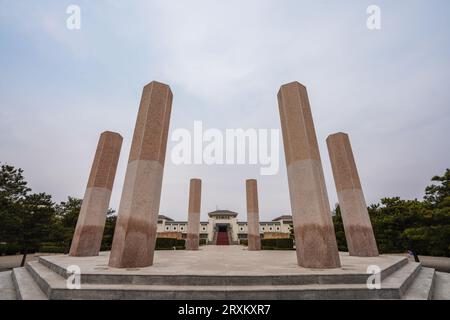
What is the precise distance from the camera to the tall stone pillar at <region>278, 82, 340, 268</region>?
733cm

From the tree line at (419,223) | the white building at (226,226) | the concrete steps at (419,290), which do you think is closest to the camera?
the concrete steps at (419,290)

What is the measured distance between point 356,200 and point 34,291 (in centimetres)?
1553

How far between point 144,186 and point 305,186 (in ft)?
20.3

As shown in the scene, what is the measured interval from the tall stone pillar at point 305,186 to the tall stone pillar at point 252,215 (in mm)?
15995

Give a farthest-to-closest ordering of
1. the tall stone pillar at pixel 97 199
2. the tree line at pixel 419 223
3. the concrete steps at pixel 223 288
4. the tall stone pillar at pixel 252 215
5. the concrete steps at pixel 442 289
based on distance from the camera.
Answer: the tall stone pillar at pixel 252 215 → the tall stone pillar at pixel 97 199 → the tree line at pixel 419 223 → the concrete steps at pixel 442 289 → the concrete steps at pixel 223 288

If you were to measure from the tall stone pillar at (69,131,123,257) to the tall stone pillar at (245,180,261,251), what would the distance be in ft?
49.5

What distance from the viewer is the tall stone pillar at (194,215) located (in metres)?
23.3

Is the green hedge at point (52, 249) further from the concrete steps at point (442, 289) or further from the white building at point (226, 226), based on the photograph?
the white building at point (226, 226)

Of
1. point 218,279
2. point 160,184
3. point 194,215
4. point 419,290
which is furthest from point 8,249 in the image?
point 419,290

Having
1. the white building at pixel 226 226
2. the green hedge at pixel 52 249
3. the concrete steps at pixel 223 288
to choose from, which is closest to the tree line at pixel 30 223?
the green hedge at pixel 52 249

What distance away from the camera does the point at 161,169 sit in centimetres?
877
